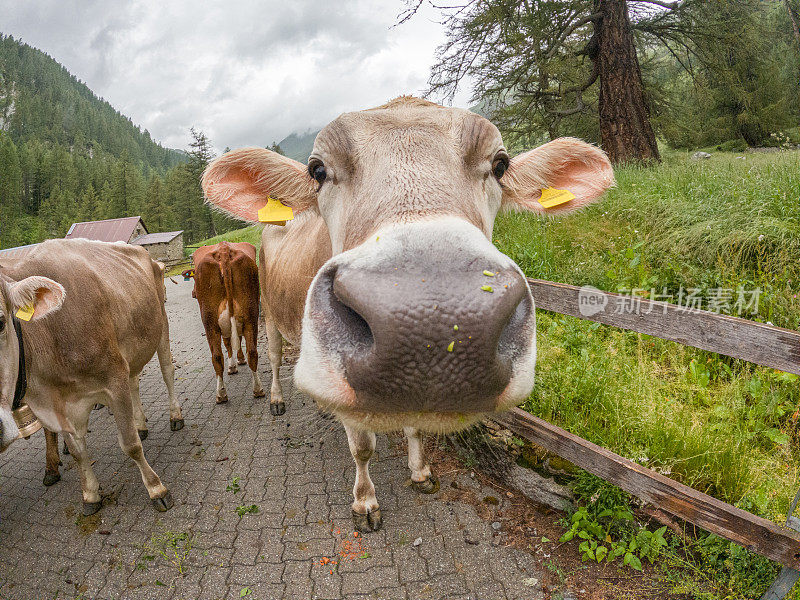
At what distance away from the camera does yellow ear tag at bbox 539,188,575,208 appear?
295 cm

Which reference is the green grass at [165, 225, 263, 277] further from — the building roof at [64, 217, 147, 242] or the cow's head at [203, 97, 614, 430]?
the cow's head at [203, 97, 614, 430]

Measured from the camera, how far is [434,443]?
158 inches

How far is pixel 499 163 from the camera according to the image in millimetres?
2371

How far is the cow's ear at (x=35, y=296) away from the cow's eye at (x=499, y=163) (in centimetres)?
292

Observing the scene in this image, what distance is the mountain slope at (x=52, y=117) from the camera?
111 meters

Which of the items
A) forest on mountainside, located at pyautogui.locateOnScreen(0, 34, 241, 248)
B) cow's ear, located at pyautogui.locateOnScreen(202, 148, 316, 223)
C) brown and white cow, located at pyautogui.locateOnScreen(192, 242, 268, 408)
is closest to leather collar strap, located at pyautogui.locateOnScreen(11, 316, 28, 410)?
cow's ear, located at pyautogui.locateOnScreen(202, 148, 316, 223)

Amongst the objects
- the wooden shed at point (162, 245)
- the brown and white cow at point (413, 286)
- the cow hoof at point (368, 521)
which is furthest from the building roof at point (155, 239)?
the brown and white cow at point (413, 286)

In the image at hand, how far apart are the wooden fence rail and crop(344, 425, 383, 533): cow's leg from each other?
3.57ft

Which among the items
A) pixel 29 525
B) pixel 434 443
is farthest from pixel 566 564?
pixel 29 525

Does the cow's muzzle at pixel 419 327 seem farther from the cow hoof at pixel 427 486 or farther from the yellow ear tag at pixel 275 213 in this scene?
the cow hoof at pixel 427 486

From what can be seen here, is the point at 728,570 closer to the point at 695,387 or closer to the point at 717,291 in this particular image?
the point at 695,387

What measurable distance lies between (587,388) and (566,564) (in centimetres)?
126

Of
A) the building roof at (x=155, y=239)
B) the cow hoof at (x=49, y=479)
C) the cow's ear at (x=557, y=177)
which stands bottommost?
the cow hoof at (x=49, y=479)

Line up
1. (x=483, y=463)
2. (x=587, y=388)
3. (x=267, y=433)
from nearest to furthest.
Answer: (x=587, y=388) < (x=483, y=463) < (x=267, y=433)
